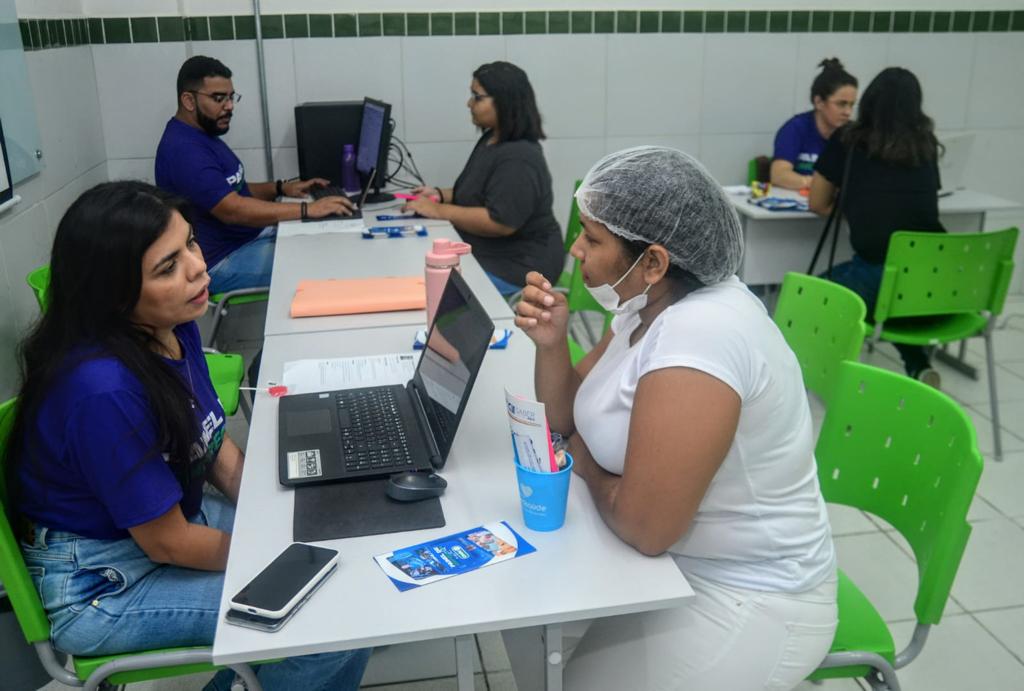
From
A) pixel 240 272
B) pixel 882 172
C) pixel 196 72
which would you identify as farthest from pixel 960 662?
pixel 196 72

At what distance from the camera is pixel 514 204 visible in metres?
3.28

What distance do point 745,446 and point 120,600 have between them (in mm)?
1085

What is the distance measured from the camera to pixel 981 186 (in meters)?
4.85

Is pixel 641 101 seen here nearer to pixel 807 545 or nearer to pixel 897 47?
pixel 897 47

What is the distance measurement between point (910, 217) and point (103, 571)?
10.0ft

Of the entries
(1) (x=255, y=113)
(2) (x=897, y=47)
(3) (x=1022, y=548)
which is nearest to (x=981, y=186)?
(2) (x=897, y=47)

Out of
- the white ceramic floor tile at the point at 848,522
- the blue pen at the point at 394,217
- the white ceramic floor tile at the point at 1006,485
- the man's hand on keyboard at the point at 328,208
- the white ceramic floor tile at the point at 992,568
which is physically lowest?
the white ceramic floor tile at the point at 992,568

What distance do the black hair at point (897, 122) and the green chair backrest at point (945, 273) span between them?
0.41m

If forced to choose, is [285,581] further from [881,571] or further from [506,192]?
[506,192]

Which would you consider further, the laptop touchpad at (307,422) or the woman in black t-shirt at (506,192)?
the woman in black t-shirt at (506,192)

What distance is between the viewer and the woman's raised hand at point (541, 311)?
5.28 feet

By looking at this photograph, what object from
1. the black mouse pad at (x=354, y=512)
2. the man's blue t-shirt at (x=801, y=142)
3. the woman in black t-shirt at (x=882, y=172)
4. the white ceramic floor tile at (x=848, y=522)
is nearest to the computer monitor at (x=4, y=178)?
the black mouse pad at (x=354, y=512)

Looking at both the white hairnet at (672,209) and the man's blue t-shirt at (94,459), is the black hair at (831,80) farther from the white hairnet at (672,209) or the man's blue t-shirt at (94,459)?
the man's blue t-shirt at (94,459)

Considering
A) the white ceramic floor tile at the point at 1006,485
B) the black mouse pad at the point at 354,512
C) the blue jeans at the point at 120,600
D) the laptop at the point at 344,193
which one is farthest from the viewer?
the laptop at the point at 344,193
